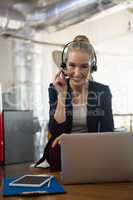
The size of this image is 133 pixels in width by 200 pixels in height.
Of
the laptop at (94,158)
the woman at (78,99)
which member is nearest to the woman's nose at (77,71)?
the woman at (78,99)

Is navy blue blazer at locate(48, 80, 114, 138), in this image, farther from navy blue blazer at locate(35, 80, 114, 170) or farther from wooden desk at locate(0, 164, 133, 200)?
wooden desk at locate(0, 164, 133, 200)

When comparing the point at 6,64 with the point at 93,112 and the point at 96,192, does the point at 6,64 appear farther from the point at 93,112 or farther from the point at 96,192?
the point at 96,192

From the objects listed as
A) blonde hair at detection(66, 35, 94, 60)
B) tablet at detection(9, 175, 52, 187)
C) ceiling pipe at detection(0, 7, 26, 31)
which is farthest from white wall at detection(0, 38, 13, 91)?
tablet at detection(9, 175, 52, 187)

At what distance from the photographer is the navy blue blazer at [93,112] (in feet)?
4.83

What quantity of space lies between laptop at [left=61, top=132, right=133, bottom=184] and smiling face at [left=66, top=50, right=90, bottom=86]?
1.78 feet

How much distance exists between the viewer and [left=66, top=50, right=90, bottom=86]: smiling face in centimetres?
156

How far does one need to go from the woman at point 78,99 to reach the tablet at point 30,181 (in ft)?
0.98

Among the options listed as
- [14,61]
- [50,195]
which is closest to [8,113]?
[50,195]

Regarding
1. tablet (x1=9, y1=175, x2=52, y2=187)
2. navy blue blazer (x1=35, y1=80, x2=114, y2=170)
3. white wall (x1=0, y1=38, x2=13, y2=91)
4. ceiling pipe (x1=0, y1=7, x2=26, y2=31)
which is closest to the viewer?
tablet (x1=9, y1=175, x2=52, y2=187)

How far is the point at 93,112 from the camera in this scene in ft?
4.90

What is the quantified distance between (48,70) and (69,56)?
300 centimetres

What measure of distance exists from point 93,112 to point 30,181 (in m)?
0.56

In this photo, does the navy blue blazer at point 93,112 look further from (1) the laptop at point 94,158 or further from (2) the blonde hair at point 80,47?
(1) the laptop at point 94,158

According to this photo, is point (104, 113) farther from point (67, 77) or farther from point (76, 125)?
point (67, 77)
